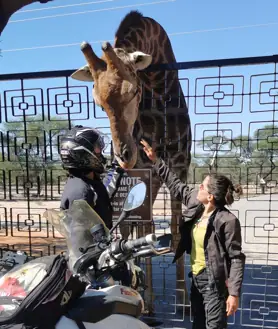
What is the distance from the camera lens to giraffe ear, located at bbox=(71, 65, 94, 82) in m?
3.30

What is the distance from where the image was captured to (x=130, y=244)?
3.92ft

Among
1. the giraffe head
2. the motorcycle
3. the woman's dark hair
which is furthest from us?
the giraffe head

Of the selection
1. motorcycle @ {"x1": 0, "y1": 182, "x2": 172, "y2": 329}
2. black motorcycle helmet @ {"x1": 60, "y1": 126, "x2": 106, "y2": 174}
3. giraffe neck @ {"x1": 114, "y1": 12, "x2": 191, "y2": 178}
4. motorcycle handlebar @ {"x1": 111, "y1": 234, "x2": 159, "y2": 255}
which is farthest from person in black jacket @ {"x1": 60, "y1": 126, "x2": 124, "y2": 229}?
giraffe neck @ {"x1": 114, "y1": 12, "x2": 191, "y2": 178}

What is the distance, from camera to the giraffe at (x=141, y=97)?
310 cm

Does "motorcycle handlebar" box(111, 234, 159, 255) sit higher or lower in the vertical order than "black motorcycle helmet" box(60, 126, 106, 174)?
lower

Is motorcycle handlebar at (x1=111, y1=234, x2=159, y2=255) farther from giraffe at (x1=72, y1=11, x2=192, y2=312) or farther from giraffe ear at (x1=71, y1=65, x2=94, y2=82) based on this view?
giraffe ear at (x1=71, y1=65, x2=94, y2=82)

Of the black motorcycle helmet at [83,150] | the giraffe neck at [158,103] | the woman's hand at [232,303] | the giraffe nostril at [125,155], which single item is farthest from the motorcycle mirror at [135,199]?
the giraffe neck at [158,103]

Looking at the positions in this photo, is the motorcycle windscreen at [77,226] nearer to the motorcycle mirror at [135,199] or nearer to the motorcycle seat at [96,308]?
the motorcycle mirror at [135,199]

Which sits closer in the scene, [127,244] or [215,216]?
[127,244]

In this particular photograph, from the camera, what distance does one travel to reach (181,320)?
3.59 meters

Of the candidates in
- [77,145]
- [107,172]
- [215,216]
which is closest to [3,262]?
[77,145]

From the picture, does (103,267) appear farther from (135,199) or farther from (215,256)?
(215,256)

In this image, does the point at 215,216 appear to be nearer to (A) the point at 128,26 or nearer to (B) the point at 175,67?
(B) the point at 175,67

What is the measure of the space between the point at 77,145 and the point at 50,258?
86 cm
